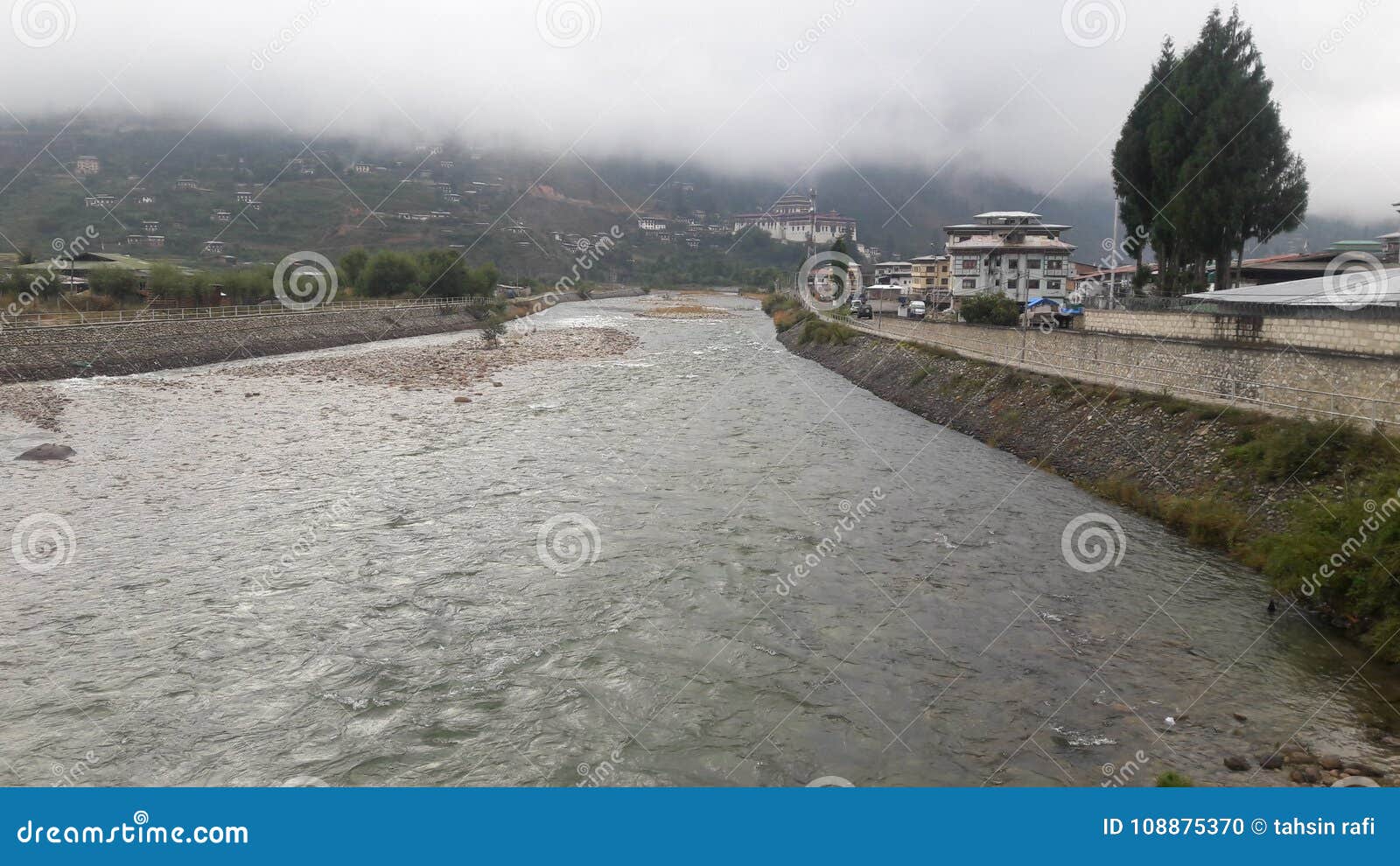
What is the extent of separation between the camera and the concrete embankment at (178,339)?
3816 cm

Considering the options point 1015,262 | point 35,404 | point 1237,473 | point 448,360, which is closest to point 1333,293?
point 1237,473

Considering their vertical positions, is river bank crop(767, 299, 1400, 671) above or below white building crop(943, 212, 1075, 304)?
below

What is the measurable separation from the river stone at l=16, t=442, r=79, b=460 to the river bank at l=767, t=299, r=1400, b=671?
2625 centimetres

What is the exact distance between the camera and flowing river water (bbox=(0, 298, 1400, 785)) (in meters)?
8.77

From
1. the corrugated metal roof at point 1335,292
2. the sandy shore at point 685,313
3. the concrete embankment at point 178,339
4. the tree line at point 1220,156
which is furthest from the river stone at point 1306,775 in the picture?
the sandy shore at point 685,313

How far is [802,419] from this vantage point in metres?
29.9

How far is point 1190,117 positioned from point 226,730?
38.4 meters

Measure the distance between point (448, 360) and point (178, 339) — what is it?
47.7 feet

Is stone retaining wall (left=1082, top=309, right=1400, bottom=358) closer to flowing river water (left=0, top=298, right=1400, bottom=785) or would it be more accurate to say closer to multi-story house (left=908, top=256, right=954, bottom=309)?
flowing river water (left=0, top=298, right=1400, bottom=785)

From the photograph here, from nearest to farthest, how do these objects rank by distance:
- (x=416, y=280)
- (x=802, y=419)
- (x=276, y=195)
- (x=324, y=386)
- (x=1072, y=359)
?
(x=1072, y=359)
(x=802, y=419)
(x=324, y=386)
(x=416, y=280)
(x=276, y=195)

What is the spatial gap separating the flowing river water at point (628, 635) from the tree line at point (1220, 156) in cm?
1779

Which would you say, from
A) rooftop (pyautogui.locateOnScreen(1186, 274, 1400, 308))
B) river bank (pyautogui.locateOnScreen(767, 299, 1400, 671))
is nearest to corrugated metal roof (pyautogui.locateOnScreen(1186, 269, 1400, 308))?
rooftop (pyautogui.locateOnScreen(1186, 274, 1400, 308))

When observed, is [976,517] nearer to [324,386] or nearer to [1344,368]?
[1344,368]

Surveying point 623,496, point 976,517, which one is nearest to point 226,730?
point 623,496
